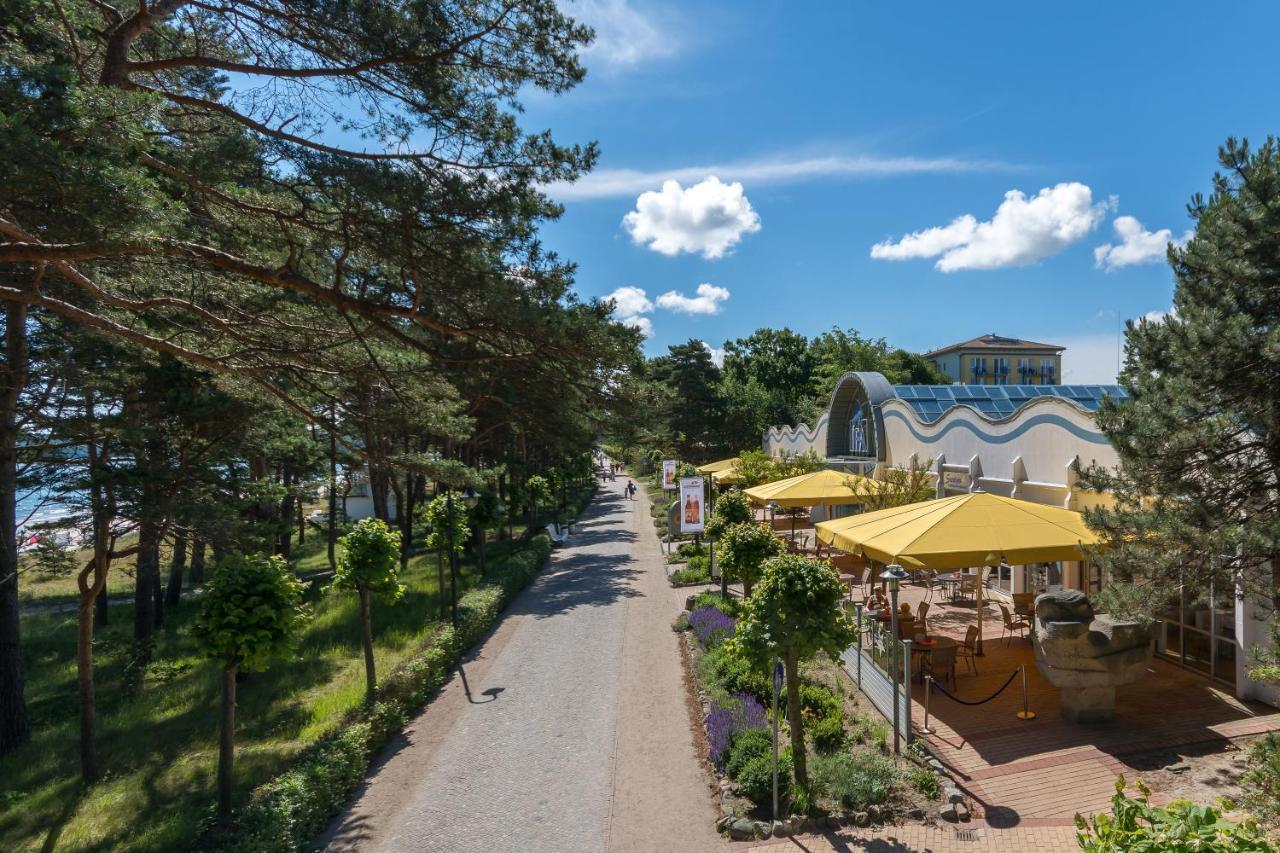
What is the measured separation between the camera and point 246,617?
689 centimetres

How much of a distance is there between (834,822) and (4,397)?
12.2m

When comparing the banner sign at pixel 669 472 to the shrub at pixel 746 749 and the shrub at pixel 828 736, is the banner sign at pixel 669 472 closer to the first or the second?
the shrub at pixel 828 736

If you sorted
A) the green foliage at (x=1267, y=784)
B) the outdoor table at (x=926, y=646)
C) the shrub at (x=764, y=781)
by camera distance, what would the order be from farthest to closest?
the outdoor table at (x=926, y=646) → the shrub at (x=764, y=781) → the green foliage at (x=1267, y=784)

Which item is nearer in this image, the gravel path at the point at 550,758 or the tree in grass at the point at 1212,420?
the tree in grass at the point at 1212,420

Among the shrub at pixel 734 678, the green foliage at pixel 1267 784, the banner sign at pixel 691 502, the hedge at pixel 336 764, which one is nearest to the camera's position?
the green foliage at pixel 1267 784

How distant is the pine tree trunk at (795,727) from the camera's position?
6578mm

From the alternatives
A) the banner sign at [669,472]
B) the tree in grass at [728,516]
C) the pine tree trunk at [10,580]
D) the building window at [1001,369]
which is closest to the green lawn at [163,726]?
the pine tree trunk at [10,580]

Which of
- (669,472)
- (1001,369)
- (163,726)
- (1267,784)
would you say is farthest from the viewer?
(1001,369)

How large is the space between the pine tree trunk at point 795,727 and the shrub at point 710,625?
396 centimetres

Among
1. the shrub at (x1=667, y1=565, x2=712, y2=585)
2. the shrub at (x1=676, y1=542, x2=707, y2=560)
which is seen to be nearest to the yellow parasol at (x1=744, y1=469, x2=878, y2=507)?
the shrub at (x1=667, y1=565, x2=712, y2=585)

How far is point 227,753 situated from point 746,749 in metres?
5.71

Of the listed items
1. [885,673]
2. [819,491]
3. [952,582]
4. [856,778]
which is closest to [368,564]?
[856,778]

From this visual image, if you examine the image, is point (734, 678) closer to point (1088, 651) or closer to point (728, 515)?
point (1088, 651)

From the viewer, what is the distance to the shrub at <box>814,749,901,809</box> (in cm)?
636
